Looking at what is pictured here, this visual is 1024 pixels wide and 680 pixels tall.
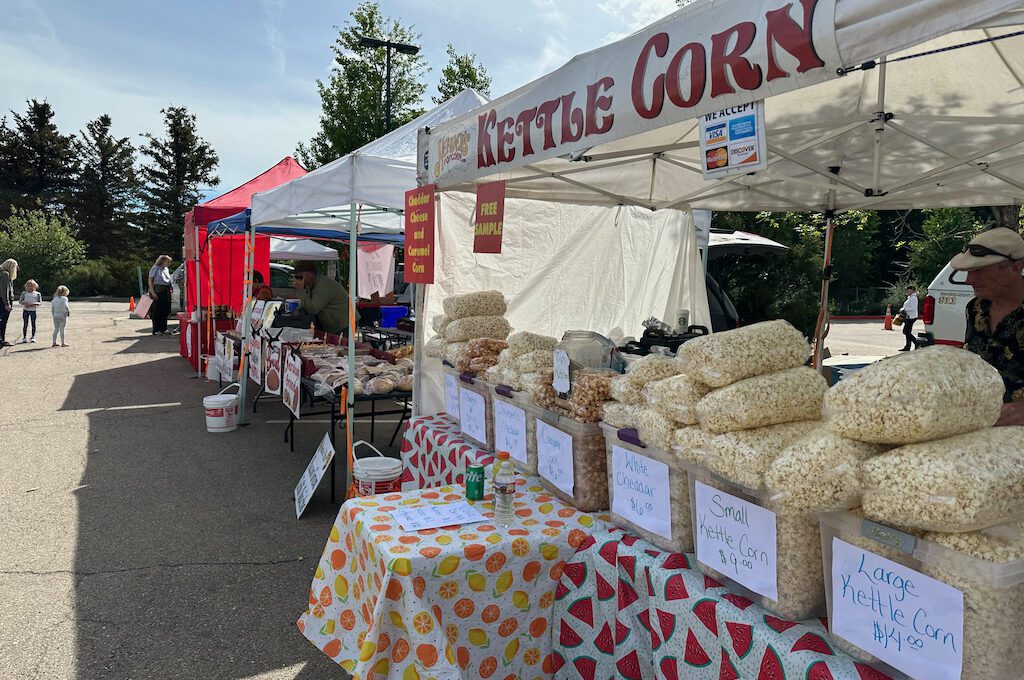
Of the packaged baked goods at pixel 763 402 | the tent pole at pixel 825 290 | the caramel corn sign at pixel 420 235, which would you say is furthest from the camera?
the tent pole at pixel 825 290

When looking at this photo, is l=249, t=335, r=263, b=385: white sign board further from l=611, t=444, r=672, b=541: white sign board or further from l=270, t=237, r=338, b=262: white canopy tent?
l=270, t=237, r=338, b=262: white canopy tent

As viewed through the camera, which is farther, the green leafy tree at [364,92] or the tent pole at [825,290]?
the green leafy tree at [364,92]

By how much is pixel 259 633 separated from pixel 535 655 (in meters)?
1.65

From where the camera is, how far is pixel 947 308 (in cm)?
1034

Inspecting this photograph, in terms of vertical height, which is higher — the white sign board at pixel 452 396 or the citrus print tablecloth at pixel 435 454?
the white sign board at pixel 452 396

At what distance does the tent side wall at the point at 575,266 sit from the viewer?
444cm

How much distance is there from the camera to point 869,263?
30.4 metres

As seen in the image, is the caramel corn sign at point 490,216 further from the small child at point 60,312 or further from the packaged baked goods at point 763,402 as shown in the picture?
the small child at point 60,312

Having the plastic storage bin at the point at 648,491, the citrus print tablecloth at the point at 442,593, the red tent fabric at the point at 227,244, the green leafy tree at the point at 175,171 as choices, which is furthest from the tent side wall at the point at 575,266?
the green leafy tree at the point at 175,171

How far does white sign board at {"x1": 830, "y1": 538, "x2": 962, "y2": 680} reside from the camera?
1.19 metres

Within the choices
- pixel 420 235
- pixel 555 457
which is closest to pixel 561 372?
pixel 555 457

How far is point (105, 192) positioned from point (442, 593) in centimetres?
5504

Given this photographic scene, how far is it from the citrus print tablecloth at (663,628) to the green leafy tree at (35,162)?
178 feet

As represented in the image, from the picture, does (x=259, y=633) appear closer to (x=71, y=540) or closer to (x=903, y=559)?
(x=71, y=540)
